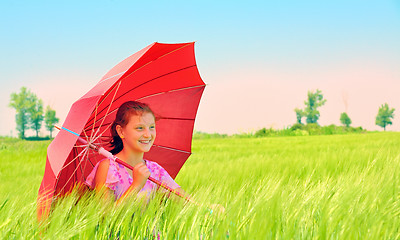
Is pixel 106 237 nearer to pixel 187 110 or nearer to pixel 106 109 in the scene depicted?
pixel 106 109

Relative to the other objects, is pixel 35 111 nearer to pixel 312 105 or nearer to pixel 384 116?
pixel 312 105

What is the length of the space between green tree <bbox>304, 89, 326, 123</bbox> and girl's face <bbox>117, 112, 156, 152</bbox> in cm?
4280

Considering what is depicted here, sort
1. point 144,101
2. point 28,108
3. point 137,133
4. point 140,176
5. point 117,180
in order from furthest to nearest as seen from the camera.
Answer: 1. point 28,108
2. point 144,101
3. point 137,133
4. point 117,180
5. point 140,176

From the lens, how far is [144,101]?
299cm

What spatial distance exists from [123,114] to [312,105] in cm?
4344

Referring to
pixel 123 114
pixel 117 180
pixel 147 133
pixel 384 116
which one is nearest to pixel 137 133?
pixel 147 133

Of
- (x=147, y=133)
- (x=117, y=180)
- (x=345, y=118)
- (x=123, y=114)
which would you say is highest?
(x=345, y=118)

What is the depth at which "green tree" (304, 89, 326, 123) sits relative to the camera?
1693 inches

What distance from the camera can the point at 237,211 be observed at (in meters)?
1.77

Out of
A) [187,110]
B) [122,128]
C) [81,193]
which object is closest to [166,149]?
[187,110]

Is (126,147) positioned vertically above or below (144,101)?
below

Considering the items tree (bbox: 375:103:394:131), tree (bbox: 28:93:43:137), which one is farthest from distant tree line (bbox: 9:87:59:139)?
tree (bbox: 375:103:394:131)

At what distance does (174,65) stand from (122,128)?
702mm

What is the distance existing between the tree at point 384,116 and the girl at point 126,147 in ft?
170
